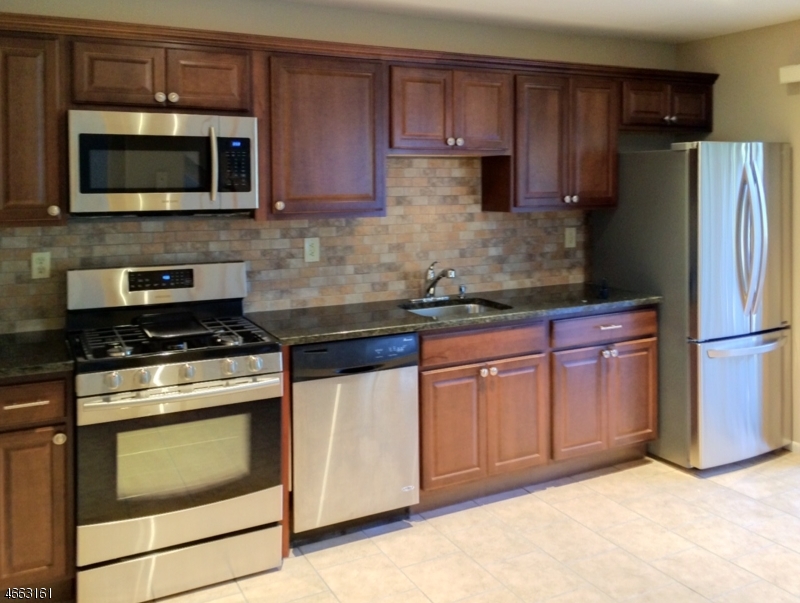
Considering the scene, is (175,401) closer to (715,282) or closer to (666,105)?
(715,282)

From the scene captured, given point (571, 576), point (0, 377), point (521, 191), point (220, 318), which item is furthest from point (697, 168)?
point (0, 377)

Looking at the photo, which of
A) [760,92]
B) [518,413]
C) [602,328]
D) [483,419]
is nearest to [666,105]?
[760,92]

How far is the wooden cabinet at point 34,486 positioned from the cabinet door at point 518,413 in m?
1.79

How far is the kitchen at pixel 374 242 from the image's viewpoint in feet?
10.1

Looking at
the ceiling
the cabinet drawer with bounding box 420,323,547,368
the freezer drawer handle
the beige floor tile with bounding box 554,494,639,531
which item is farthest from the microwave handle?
the freezer drawer handle

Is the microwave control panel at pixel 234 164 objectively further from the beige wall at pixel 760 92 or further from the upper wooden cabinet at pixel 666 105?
the beige wall at pixel 760 92

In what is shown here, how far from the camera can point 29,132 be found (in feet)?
8.93

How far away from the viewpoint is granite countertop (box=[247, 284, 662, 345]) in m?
3.05

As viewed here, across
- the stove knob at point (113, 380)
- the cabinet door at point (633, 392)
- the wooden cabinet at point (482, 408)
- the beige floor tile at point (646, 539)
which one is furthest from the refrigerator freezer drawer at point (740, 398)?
the stove knob at point (113, 380)

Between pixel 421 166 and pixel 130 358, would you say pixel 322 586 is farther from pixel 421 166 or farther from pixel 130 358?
pixel 421 166

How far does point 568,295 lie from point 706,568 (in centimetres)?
152

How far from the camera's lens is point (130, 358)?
2590 millimetres

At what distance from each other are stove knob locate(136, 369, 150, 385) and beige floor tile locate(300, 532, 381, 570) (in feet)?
3.28

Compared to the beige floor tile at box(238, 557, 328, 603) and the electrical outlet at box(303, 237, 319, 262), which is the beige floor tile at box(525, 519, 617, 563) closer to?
the beige floor tile at box(238, 557, 328, 603)
